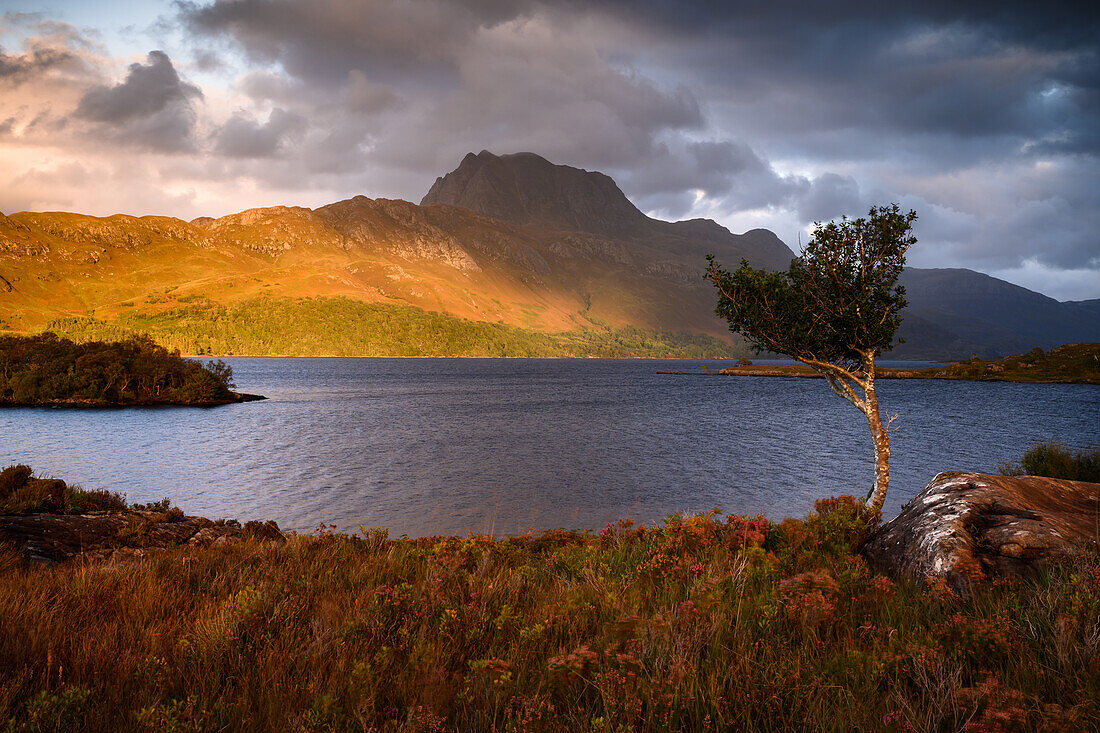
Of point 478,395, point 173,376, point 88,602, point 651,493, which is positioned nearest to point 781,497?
point 651,493

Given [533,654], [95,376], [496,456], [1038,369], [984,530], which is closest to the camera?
[533,654]

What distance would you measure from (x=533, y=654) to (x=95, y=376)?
78463mm

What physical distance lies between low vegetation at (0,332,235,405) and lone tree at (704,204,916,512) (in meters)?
71.9

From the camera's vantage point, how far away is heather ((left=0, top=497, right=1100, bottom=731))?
10.5 feet

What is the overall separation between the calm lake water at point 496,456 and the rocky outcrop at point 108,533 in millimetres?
6673

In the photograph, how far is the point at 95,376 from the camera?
6047cm

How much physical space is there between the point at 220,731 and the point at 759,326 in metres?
15.8

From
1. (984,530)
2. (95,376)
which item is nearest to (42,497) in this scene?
(984,530)

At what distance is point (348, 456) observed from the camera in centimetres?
3512

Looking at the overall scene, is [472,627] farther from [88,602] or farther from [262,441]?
[262,441]

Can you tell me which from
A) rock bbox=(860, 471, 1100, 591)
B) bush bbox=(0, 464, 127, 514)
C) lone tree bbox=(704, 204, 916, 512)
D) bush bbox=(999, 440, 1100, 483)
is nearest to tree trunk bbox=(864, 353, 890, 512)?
lone tree bbox=(704, 204, 916, 512)

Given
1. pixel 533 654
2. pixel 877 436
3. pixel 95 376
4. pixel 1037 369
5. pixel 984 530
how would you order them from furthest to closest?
pixel 1037 369
pixel 95 376
pixel 877 436
pixel 984 530
pixel 533 654

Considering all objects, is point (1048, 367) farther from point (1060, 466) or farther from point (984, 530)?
point (984, 530)

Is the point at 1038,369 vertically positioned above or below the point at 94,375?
above
